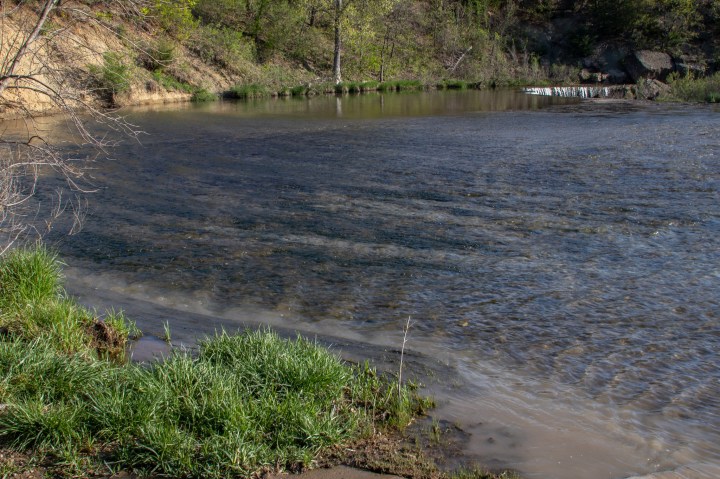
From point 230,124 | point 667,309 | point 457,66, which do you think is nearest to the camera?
point 667,309

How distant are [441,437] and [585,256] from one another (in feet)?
15.6

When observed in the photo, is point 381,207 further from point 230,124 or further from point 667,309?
point 230,124

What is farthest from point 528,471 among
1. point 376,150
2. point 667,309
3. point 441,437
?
point 376,150

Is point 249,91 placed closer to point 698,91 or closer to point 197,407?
point 698,91

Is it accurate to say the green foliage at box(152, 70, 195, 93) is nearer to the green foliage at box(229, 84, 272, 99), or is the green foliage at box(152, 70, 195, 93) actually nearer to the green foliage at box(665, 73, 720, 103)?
the green foliage at box(229, 84, 272, 99)

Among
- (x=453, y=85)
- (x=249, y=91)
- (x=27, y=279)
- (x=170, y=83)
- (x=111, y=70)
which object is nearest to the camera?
(x=27, y=279)

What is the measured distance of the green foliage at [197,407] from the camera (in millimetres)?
4137

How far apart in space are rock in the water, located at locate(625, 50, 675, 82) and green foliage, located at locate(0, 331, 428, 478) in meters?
43.0

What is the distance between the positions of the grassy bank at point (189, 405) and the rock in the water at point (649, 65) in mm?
43000

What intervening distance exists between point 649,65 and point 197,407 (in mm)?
45332

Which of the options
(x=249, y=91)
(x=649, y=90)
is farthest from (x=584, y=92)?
(x=249, y=91)

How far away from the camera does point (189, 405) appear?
175 inches

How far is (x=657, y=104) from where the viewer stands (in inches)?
1120

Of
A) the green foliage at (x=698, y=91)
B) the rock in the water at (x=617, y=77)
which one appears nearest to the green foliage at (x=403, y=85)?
the rock in the water at (x=617, y=77)
